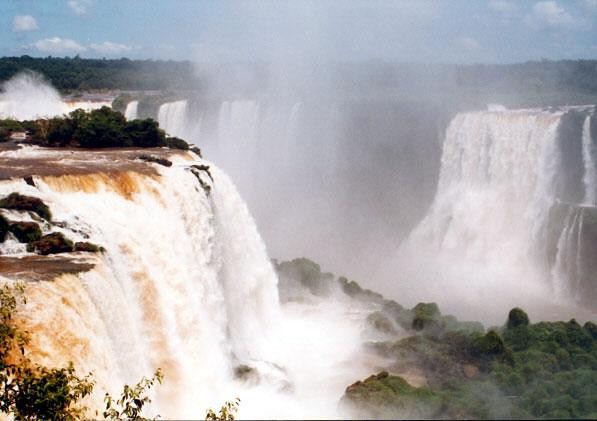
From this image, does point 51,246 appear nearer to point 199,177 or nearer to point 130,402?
point 130,402

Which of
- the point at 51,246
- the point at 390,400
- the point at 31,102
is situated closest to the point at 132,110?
the point at 31,102

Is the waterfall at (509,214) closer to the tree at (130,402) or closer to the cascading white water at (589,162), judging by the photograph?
the cascading white water at (589,162)

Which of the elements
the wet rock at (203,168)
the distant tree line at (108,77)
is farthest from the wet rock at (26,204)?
the distant tree line at (108,77)

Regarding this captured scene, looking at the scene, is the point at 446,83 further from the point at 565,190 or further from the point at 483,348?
the point at 483,348

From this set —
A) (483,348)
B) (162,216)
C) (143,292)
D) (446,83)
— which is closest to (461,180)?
(483,348)

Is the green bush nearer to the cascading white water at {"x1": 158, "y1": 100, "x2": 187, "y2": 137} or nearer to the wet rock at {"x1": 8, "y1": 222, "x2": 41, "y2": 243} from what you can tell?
the wet rock at {"x1": 8, "y1": 222, "x2": 41, "y2": 243}

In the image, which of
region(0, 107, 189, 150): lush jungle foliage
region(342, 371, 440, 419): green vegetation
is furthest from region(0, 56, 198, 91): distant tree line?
region(342, 371, 440, 419): green vegetation
